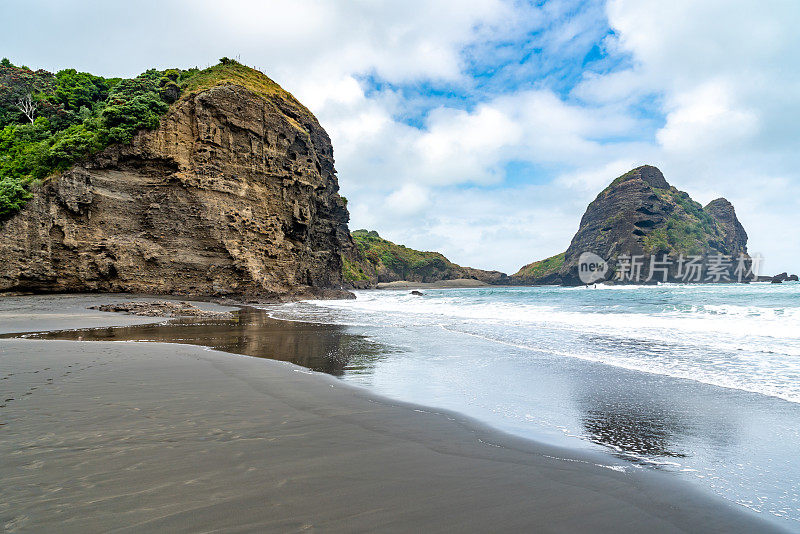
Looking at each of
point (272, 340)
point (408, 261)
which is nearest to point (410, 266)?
point (408, 261)

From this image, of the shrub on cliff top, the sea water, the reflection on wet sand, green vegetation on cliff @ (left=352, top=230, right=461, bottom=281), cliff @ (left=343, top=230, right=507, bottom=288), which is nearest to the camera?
the sea water

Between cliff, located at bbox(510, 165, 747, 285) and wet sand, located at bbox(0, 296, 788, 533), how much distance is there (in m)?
97.3

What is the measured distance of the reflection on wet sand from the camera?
722 cm

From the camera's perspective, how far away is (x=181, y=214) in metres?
27.0

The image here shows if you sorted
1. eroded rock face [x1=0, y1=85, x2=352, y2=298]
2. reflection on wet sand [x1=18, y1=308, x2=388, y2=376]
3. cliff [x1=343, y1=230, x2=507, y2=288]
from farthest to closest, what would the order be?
cliff [x1=343, y1=230, x2=507, y2=288] < eroded rock face [x1=0, y1=85, x2=352, y2=298] < reflection on wet sand [x1=18, y1=308, x2=388, y2=376]

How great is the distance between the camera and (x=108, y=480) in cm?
221

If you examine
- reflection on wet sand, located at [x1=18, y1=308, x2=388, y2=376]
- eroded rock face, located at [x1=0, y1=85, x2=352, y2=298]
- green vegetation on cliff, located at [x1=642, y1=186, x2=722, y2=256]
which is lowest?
reflection on wet sand, located at [x1=18, y1=308, x2=388, y2=376]

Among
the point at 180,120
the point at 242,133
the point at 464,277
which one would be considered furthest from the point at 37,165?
the point at 464,277

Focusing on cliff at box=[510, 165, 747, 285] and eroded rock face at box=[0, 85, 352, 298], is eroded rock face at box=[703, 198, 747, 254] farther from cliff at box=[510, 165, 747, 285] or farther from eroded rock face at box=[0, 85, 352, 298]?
eroded rock face at box=[0, 85, 352, 298]

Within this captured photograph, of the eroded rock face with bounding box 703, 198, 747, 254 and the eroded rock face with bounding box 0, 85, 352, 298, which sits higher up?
the eroded rock face with bounding box 703, 198, 747, 254

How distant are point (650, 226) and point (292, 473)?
Answer: 108 m

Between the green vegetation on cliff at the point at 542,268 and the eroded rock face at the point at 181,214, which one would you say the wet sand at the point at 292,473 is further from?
the green vegetation on cliff at the point at 542,268

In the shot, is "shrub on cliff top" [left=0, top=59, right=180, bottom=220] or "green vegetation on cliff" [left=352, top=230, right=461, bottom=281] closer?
"shrub on cliff top" [left=0, top=59, right=180, bottom=220]

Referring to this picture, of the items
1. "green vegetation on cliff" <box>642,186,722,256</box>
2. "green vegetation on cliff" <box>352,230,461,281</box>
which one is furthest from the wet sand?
"green vegetation on cliff" <box>352,230,461,281</box>
